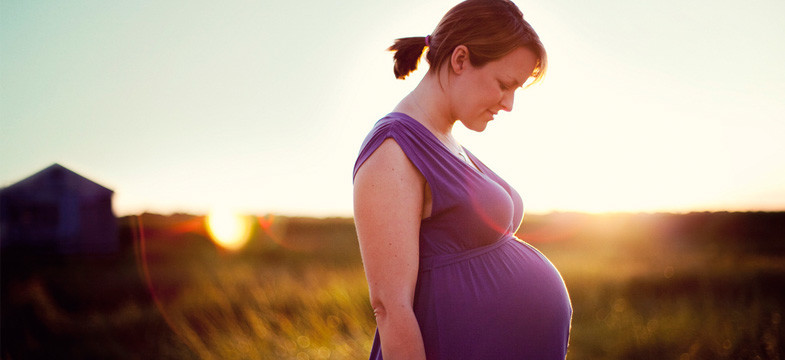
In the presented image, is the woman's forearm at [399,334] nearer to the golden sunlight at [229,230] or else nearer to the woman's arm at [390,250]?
the woman's arm at [390,250]

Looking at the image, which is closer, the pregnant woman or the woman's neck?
the pregnant woman

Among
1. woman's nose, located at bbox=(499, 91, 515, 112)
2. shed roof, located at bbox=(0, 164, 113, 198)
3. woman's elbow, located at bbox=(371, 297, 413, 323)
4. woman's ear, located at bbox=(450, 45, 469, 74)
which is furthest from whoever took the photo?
shed roof, located at bbox=(0, 164, 113, 198)

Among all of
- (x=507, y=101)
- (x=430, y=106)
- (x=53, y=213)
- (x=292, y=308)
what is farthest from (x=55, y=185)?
(x=507, y=101)

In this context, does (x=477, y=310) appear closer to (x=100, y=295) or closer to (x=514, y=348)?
(x=514, y=348)

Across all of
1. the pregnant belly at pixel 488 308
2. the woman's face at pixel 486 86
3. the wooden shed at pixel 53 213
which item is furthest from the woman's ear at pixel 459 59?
the wooden shed at pixel 53 213

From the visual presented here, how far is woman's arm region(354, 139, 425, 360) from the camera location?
1147 millimetres

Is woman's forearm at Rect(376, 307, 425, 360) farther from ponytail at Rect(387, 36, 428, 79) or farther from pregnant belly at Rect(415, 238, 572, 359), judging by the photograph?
ponytail at Rect(387, 36, 428, 79)

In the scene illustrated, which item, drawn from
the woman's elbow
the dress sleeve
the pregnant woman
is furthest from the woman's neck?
the woman's elbow

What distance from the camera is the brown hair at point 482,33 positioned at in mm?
1420

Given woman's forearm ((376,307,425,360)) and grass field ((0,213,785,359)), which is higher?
A: woman's forearm ((376,307,425,360))

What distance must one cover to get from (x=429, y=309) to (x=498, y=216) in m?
0.32

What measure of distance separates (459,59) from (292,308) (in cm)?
597

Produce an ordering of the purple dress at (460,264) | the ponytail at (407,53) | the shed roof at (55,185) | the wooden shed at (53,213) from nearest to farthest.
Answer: the purple dress at (460,264) < the ponytail at (407,53) < the shed roof at (55,185) < the wooden shed at (53,213)

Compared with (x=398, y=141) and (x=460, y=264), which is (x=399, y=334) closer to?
(x=460, y=264)
